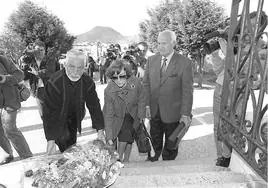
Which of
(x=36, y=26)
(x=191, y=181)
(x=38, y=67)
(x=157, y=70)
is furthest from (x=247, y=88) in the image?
(x=36, y=26)

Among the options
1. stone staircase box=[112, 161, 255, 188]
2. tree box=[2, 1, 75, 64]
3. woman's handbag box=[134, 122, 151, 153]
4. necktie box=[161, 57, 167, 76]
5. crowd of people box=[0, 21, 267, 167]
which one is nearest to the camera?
stone staircase box=[112, 161, 255, 188]

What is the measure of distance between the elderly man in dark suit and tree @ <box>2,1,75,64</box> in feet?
62.8

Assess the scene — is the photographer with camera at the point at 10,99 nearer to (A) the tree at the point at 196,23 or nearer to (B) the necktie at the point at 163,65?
(B) the necktie at the point at 163,65

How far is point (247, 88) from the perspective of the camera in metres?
2.51

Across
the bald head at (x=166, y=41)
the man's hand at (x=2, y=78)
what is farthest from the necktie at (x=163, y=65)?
the man's hand at (x=2, y=78)

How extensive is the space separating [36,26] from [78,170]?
22.9 m

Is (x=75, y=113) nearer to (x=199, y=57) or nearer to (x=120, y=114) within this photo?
(x=120, y=114)

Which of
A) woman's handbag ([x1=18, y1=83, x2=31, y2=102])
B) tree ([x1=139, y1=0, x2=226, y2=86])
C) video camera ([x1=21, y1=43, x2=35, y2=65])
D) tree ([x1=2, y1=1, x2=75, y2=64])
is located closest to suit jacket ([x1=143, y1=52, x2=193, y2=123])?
woman's handbag ([x1=18, y1=83, x2=31, y2=102])

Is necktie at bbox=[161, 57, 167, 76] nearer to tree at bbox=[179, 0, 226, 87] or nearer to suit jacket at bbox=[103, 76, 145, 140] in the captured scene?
suit jacket at bbox=[103, 76, 145, 140]

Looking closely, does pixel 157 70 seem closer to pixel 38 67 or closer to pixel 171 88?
pixel 171 88

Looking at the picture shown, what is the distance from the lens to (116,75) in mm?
4020

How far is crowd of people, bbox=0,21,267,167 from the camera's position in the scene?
341 cm

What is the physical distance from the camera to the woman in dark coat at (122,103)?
4.05m

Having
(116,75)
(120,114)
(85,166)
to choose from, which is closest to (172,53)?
(116,75)
